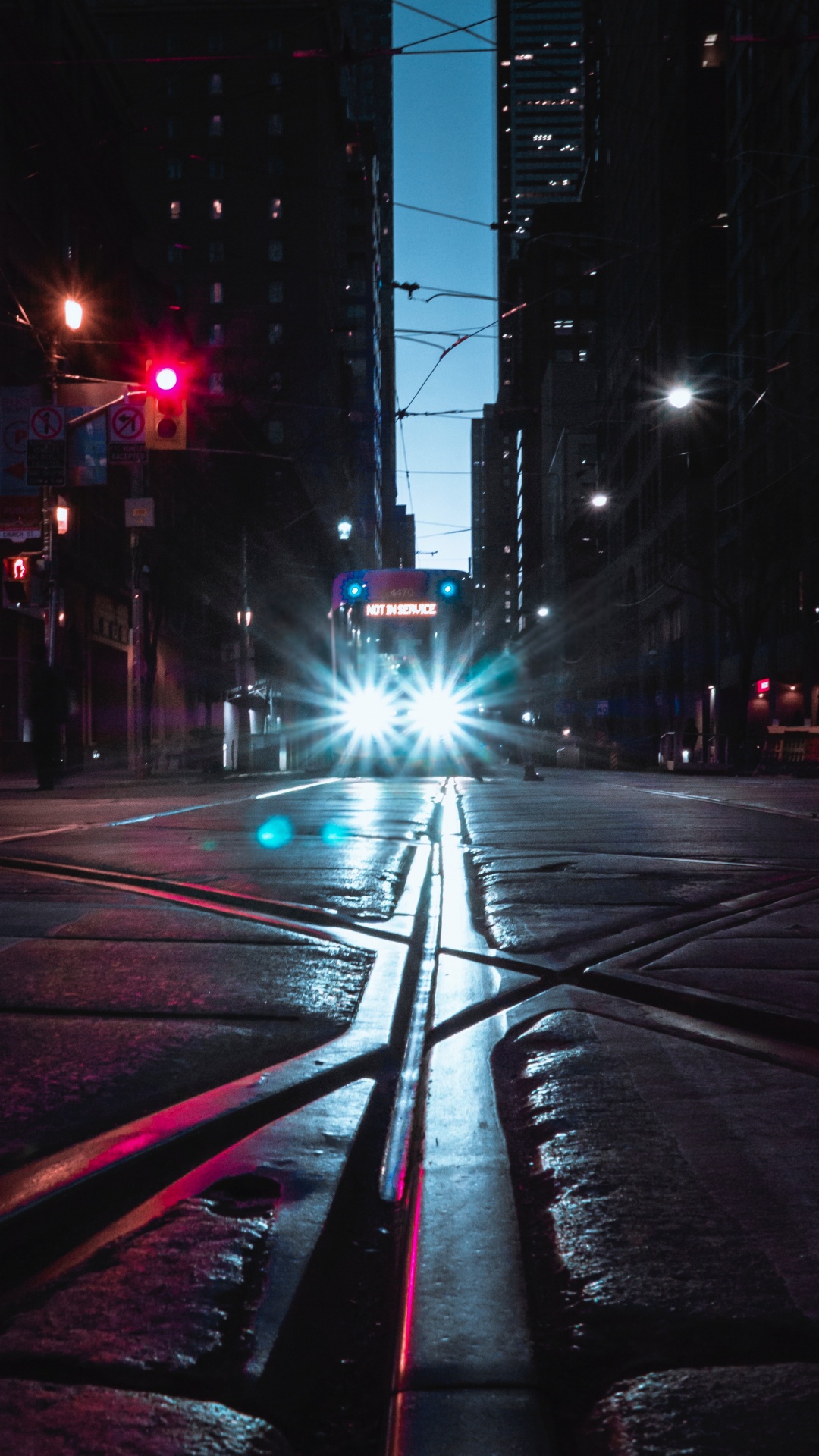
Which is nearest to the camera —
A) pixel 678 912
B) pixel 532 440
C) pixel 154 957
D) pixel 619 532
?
pixel 154 957

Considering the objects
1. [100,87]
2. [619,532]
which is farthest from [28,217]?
[619,532]

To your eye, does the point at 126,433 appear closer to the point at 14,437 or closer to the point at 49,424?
the point at 49,424

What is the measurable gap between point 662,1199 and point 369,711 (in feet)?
96.8

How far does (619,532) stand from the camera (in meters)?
81.0

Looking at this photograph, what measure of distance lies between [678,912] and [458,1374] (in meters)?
4.46

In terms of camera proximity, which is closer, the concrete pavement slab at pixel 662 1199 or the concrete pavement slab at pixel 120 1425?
the concrete pavement slab at pixel 120 1425

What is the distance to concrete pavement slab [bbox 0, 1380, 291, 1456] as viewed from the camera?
1357mm

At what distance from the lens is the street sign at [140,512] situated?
28.1 meters

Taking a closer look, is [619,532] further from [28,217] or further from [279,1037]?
[279,1037]

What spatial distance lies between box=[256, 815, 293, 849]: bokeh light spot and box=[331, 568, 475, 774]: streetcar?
52.3 feet

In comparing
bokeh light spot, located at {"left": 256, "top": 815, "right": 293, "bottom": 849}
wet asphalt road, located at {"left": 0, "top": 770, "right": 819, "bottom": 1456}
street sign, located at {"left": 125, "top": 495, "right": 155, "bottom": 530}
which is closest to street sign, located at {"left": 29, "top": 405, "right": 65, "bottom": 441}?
street sign, located at {"left": 125, "top": 495, "right": 155, "bottom": 530}

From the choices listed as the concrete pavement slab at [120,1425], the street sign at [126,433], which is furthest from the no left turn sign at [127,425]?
the concrete pavement slab at [120,1425]

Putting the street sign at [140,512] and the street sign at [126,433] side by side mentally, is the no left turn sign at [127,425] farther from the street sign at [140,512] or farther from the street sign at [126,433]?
the street sign at [140,512]

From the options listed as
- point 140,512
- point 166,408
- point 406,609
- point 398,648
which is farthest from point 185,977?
point 140,512
